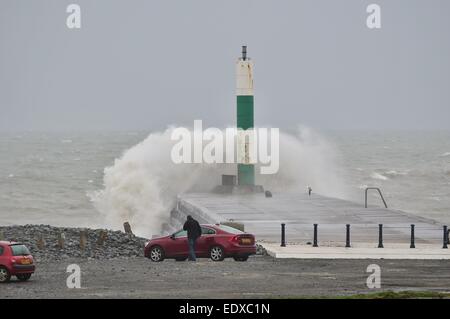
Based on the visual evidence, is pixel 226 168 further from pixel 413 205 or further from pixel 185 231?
pixel 185 231

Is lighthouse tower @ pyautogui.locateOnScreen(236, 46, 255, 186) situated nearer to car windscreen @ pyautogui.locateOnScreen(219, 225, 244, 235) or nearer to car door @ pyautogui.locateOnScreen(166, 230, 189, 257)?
car windscreen @ pyautogui.locateOnScreen(219, 225, 244, 235)

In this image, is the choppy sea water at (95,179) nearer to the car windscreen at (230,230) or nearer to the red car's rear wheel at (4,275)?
the car windscreen at (230,230)

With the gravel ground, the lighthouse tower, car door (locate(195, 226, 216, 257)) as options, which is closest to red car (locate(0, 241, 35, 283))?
the gravel ground

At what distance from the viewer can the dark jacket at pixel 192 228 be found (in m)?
31.1

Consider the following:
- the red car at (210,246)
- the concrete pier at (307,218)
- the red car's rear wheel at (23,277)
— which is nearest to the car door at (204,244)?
the red car at (210,246)

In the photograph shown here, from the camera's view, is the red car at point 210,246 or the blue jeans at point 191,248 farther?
the blue jeans at point 191,248

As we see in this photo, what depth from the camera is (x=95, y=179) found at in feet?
386

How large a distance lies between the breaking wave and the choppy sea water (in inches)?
20.5

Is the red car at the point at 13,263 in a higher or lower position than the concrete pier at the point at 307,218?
higher

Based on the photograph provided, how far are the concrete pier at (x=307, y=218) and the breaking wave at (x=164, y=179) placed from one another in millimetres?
5050

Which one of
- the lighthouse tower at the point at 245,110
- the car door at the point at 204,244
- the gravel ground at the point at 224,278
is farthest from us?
the lighthouse tower at the point at 245,110

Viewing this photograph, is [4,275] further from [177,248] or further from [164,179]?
[164,179]

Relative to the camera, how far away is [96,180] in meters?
116

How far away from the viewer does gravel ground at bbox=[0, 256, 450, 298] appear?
23250mm
